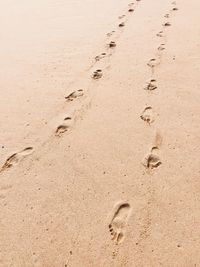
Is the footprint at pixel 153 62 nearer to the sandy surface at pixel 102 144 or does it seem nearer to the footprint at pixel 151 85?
the sandy surface at pixel 102 144

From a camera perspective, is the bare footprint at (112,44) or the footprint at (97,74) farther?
the bare footprint at (112,44)

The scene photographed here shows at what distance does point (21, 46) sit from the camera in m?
4.50

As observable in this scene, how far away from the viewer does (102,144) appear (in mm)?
2863

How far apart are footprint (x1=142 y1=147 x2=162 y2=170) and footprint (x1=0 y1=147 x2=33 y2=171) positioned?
0.93 m

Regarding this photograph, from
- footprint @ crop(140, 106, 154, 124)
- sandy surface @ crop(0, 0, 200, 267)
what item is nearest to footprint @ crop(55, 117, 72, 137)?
sandy surface @ crop(0, 0, 200, 267)

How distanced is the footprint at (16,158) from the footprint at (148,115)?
0.98m

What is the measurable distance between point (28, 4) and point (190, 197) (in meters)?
4.74

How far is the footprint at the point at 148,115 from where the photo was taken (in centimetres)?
303

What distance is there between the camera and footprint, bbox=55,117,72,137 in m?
3.05

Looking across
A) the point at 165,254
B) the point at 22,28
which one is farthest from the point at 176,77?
the point at 22,28

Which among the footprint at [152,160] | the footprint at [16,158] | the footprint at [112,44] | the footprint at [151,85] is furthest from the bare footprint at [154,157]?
the footprint at [112,44]

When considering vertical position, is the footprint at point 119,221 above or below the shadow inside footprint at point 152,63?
below

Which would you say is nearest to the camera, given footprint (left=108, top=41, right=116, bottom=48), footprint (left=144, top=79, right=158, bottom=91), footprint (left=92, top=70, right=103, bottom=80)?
footprint (left=144, top=79, right=158, bottom=91)

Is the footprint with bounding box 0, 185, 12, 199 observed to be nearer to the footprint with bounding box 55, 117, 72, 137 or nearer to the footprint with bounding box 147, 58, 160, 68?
the footprint with bounding box 55, 117, 72, 137
